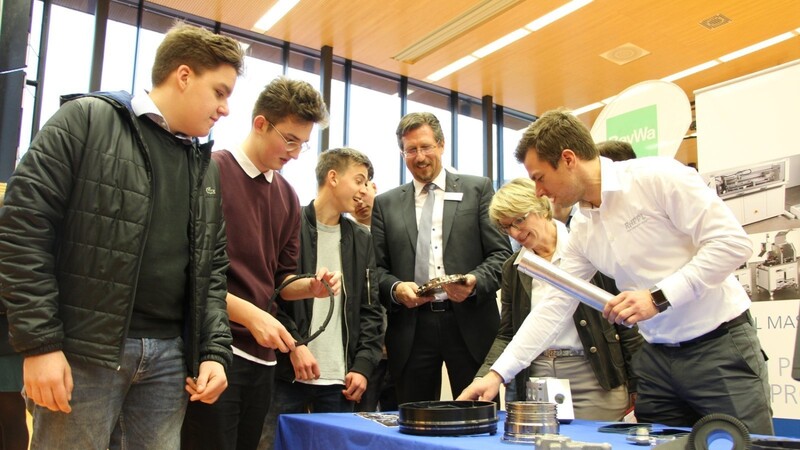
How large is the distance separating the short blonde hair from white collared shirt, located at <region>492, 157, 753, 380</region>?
372 mm

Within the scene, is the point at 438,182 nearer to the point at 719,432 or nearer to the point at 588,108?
the point at 719,432

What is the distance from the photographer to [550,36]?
22.9ft

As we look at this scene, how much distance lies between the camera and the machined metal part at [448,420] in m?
1.33

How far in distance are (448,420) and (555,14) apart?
5977mm

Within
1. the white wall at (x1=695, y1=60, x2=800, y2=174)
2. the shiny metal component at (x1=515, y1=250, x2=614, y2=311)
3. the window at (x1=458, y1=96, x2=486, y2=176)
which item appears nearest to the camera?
the shiny metal component at (x1=515, y1=250, x2=614, y2=311)

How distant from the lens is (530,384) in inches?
63.9

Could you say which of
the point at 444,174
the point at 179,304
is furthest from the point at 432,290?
the point at 179,304

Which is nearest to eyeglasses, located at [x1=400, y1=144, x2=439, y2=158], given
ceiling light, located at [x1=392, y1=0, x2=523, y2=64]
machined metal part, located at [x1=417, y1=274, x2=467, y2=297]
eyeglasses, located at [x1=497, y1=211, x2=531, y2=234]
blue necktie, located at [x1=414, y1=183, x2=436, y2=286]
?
blue necktie, located at [x1=414, y1=183, x2=436, y2=286]

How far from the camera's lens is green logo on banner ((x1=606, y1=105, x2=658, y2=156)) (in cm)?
348

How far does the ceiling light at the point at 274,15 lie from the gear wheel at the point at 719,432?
617 cm

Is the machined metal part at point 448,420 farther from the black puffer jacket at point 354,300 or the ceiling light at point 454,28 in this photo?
the ceiling light at point 454,28

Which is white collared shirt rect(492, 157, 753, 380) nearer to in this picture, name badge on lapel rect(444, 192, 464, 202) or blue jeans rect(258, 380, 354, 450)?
blue jeans rect(258, 380, 354, 450)

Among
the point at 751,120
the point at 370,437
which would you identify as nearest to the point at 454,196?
the point at 370,437

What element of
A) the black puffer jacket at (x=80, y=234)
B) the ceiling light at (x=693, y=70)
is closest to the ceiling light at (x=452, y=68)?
the ceiling light at (x=693, y=70)
